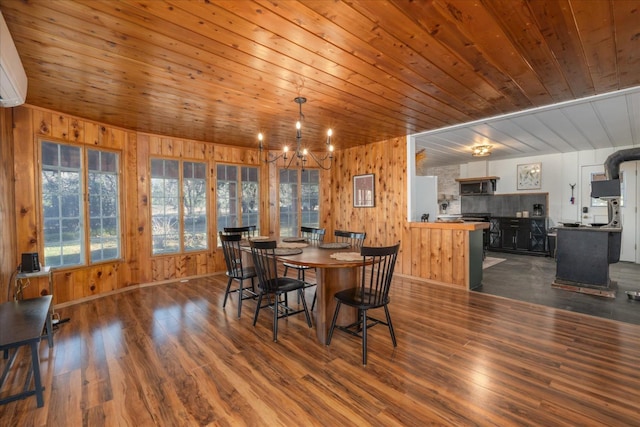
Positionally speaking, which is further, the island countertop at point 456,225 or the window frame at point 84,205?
the island countertop at point 456,225

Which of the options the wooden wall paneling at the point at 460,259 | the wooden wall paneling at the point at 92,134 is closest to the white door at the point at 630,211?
the wooden wall paneling at the point at 460,259

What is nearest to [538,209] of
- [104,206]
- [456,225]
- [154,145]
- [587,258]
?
[587,258]

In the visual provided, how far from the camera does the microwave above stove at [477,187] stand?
323 inches

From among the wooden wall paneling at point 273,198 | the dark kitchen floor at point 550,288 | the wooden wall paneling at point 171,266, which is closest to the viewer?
the dark kitchen floor at point 550,288

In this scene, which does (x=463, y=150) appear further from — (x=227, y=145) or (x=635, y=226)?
(x=227, y=145)

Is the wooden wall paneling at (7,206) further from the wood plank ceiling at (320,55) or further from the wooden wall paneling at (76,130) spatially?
the wooden wall paneling at (76,130)

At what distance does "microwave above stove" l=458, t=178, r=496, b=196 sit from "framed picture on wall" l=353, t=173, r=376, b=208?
13.7 ft

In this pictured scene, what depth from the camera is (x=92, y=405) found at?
1.95 meters

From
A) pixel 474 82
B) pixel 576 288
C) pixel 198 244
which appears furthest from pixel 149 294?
pixel 576 288

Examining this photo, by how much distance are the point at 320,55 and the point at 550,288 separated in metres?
4.65

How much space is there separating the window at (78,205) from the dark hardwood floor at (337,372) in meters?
0.90

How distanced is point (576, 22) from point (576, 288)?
12.6 ft

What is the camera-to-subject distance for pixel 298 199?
627cm

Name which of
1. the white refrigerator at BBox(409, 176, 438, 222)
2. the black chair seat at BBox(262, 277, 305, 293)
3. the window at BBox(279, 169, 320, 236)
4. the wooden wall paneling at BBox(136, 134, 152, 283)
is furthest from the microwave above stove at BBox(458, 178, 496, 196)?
the wooden wall paneling at BBox(136, 134, 152, 283)
